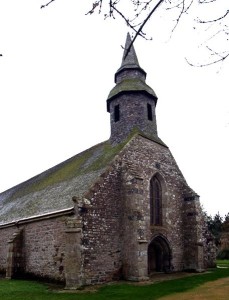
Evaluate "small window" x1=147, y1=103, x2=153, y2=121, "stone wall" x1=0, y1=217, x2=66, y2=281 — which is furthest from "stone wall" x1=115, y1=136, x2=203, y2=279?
"stone wall" x1=0, y1=217, x2=66, y2=281

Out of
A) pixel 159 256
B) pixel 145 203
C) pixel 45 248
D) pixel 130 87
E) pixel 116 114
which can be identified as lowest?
pixel 159 256

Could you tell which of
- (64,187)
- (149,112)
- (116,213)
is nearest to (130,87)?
(149,112)

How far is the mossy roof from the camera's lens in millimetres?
19766

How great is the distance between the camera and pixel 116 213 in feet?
A: 61.2

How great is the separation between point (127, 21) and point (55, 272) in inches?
652

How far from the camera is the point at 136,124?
23328mm

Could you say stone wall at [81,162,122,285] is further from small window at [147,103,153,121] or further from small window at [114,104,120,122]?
small window at [147,103,153,121]

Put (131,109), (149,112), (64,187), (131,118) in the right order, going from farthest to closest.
→ (149,112), (131,109), (131,118), (64,187)

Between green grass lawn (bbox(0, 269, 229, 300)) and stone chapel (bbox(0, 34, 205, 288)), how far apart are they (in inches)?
49.4

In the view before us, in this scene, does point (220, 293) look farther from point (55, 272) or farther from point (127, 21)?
point (127, 21)

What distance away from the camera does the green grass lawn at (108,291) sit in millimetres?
13469


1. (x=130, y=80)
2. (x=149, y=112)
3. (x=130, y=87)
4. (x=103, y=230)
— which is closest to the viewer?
(x=103, y=230)

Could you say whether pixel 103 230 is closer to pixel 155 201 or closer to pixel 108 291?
pixel 108 291

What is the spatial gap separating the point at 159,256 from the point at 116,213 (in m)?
5.33
